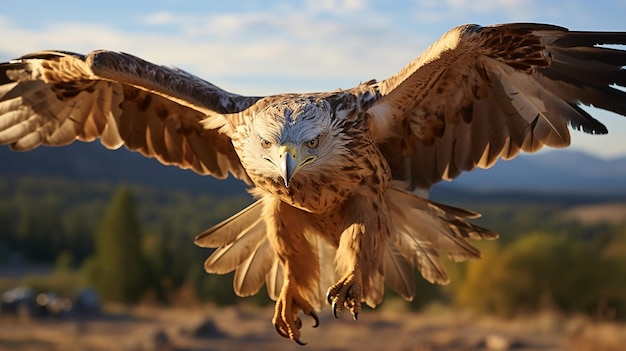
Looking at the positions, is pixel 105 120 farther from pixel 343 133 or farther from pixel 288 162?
pixel 288 162

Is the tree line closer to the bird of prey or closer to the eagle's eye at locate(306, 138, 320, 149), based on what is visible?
the bird of prey

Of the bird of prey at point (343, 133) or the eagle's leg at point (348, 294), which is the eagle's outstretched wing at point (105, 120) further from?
the eagle's leg at point (348, 294)

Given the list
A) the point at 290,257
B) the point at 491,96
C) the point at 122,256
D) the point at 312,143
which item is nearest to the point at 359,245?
the point at 290,257

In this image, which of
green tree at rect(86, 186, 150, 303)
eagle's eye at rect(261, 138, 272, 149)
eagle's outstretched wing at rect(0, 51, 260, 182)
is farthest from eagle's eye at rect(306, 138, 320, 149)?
green tree at rect(86, 186, 150, 303)

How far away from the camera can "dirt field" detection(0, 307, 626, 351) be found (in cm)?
1905

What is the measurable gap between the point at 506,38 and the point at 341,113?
3.92 feet

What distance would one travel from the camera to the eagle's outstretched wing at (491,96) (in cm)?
463

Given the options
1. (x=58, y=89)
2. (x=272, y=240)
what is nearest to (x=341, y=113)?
(x=272, y=240)

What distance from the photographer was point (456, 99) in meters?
5.31

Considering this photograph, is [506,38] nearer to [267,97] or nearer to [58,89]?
[267,97]

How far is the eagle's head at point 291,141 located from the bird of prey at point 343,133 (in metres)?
0.01

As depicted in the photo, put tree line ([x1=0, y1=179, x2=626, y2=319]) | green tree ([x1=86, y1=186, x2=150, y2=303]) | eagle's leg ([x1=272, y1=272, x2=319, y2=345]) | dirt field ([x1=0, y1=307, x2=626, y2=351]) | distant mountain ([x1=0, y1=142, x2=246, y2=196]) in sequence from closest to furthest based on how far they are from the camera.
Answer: eagle's leg ([x1=272, y1=272, x2=319, y2=345])
dirt field ([x1=0, y1=307, x2=626, y2=351])
tree line ([x1=0, y1=179, x2=626, y2=319])
green tree ([x1=86, y1=186, x2=150, y2=303])
distant mountain ([x1=0, y1=142, x2=246, y2=196])

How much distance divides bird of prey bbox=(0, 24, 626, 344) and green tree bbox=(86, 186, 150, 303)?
3729cm

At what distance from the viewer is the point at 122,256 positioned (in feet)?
145
